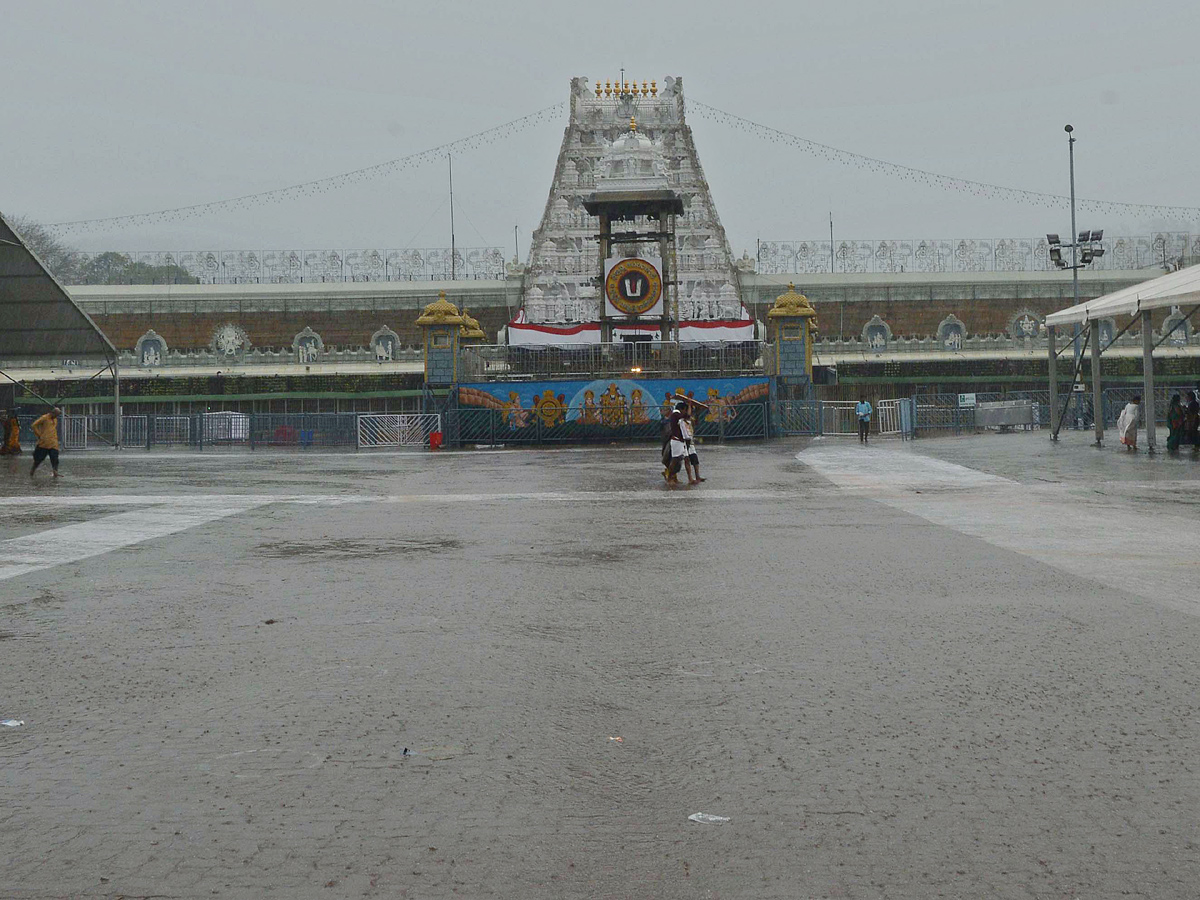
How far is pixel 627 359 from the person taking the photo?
4012cm

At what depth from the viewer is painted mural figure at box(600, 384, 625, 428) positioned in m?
38.0

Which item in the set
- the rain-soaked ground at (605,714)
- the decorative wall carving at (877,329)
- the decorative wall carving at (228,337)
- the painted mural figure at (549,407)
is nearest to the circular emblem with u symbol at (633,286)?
the painted mural figure at (549,407)

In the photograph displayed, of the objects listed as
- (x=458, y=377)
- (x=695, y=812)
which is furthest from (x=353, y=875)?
(x=458, y=377)

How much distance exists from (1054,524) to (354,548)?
7.37m

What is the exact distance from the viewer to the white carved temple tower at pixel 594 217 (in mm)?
64812

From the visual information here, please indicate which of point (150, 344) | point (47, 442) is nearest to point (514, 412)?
point (47, 442)

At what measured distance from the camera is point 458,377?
3997cm

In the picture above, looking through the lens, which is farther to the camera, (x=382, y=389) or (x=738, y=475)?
(x=382, y=389)

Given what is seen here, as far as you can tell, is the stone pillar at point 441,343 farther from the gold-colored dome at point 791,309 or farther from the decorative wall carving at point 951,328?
the decorative wall carving at point 951,328

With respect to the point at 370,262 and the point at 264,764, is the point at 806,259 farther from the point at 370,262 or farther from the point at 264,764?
the point at 264,764

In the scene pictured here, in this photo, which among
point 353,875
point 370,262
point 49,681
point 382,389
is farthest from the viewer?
point 370,262

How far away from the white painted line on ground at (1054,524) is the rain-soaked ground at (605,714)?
0.35 feet

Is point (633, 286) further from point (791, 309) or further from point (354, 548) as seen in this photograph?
point (354, 548)

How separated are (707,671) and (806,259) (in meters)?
69.6
